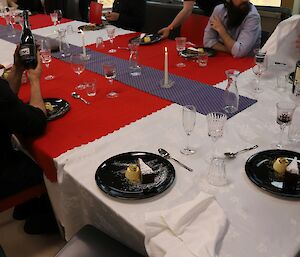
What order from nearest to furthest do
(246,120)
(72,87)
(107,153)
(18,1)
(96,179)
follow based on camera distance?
(96,179)
(107,153)
(246,120)
(72,87)
(18,1)

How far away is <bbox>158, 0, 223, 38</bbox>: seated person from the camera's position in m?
2.79

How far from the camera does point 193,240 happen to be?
34.8 inches

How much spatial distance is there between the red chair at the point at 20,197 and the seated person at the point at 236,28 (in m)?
1.46

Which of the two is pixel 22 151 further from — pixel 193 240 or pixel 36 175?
pixel 193 240

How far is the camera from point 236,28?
2.42 metres

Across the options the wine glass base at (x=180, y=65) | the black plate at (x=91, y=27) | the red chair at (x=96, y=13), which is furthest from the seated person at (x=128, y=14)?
the wine glass base at (x=180, y=65)

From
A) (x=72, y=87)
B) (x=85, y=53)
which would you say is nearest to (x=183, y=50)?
(x=85, y=53)

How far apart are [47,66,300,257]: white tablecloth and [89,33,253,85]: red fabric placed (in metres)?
0.42

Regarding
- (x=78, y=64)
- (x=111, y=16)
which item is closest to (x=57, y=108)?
(x=78, y=64)

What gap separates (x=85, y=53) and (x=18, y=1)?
9.11 ft

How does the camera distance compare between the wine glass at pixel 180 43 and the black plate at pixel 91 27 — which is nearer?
the wine glass at pixel 180 43

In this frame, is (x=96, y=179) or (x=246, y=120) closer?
(x=96, y=179)

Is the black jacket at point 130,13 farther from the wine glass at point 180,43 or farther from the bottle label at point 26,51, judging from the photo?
the bottle label at point 26,51

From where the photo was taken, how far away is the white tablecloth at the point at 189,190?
926 millimetres
